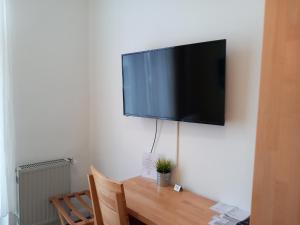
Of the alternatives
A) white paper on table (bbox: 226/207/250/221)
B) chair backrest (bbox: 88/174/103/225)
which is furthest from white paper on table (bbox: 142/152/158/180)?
white paper on table (bbox: 226/207/250/221)

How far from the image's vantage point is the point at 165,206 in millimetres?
1706

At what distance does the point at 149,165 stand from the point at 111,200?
0.70m

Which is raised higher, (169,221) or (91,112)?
(91,112)

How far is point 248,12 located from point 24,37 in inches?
82.1

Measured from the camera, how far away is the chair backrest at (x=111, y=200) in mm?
1502

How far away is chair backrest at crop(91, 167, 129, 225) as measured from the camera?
150cm

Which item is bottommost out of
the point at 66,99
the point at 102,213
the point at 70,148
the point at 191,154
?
the point at 102,213

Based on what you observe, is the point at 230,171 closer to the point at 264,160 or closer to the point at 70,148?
the point at 264,160

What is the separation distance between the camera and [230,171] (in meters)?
1.68

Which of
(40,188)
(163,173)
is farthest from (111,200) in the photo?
Answer: (40,188)

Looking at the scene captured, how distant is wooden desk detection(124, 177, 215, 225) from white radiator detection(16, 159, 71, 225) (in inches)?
38.0

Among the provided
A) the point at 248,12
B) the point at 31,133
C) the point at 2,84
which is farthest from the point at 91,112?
A: the point at 248,12

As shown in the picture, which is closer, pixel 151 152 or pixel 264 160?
pixel 264 160

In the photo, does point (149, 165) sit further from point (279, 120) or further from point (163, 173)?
point (279, 120)
